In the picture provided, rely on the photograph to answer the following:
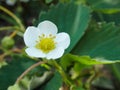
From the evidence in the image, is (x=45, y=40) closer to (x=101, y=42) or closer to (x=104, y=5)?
(x=101, y=42)

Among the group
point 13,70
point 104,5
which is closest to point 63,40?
point 13,70

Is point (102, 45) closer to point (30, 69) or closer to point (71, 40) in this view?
point (71, 40)

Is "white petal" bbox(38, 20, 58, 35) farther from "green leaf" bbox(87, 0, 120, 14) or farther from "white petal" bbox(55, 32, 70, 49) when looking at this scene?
"green leaf" bbox(87, 0, 120, 14)

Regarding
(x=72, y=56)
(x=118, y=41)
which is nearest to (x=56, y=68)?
(x=72, y=56)

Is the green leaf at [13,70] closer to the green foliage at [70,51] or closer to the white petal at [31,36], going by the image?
the green foliage at [70,51]

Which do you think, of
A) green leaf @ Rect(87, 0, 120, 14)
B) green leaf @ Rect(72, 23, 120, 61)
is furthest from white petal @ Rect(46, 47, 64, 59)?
green leaf @ Rect(87, 0, 120, 14)
